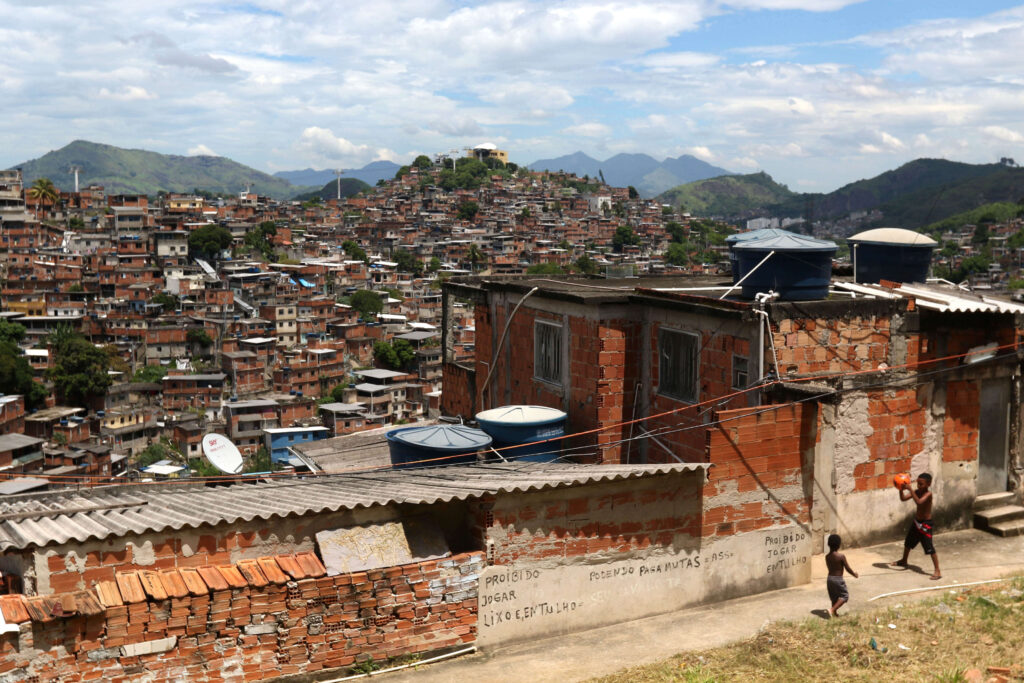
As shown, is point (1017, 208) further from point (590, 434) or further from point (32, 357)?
point (590, 434)

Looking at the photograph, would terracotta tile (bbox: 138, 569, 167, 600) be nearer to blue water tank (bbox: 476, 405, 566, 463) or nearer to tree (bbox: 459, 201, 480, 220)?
blue water tank (bbox: 476, 405, 566, 463)

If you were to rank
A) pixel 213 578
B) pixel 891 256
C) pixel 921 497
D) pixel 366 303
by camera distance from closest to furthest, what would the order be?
pixel 213 578 < pixel 921 497 < pixel 891 256 < pixel 366 303

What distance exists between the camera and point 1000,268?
100938 millimetres

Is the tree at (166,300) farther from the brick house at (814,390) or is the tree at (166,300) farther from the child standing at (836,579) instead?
the child standing at (836,579)

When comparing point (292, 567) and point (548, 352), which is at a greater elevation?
point (548, 352)

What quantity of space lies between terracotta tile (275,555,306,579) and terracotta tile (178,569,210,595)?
20.3 inches

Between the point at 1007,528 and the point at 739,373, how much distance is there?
11.6 ft

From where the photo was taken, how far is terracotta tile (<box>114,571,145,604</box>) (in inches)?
208

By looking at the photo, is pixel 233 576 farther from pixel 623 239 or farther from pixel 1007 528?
pixel 623 239

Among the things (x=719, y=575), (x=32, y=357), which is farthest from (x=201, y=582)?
(x=32, y=357)

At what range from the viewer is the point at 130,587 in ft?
17.7

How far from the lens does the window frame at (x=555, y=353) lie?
10.4 metres

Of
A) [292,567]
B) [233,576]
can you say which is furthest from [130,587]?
[292,567]

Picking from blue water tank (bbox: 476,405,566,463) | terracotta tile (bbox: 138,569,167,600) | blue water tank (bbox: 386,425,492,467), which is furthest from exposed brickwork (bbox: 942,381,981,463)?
terracotta tile (bbox: 138,569,167,600)
